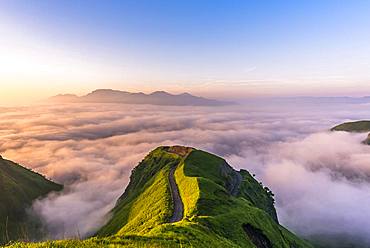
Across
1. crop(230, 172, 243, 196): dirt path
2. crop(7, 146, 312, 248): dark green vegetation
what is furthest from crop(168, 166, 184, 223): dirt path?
crop(230, 172, 243, 196): dirt path

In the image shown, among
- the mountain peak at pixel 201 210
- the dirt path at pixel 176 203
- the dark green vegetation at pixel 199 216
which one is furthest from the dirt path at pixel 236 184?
the dirt path at pixel 176 203

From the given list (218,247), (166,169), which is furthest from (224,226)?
(166,169)

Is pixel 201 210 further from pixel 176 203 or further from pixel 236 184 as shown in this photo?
pixel 236 184

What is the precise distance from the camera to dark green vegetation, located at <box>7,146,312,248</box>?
110 ft

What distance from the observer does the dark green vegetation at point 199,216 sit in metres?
33.6

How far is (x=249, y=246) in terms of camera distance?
53.6 metres

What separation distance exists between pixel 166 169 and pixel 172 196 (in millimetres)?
55459

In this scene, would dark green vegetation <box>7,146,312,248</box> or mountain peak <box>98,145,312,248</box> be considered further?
mountain peak <box>98,145,312,248</box>

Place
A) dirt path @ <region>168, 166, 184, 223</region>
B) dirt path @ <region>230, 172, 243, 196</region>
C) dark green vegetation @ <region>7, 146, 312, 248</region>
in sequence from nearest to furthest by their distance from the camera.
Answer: dark green vegetation @ <region>7, 146, 312, 248</region>
dirt path @ <region>168, 166, 184, 223</region>
dirt path @ <region>230, 172, 243, 196</region>

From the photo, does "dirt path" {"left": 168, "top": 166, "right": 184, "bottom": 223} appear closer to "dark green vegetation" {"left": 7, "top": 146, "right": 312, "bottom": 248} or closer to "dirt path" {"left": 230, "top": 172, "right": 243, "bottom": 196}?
"dark green vegetation" {"left": 7, "top": 146, "right": 312, "bottom": 248}

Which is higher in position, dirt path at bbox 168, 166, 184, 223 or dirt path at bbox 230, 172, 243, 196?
dirt path at bbox 168, 166, 184, 223

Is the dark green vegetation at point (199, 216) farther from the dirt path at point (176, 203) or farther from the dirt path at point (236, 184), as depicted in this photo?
the dirt path at point (176, 203)

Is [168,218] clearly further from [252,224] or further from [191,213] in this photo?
[252,224]

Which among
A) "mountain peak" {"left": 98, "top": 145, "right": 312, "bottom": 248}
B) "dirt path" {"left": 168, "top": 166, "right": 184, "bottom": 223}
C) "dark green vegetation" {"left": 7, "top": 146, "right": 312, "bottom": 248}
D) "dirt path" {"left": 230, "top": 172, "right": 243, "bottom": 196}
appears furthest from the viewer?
"dirt path" {"left": 230, "top": 172, "right": 243, "bottom": 196}
